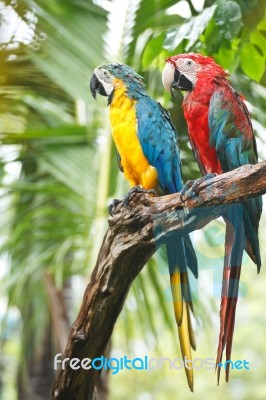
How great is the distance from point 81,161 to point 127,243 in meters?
0.63

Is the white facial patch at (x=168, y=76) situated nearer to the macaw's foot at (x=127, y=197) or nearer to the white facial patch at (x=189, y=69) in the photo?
the white facial patch at (x=189, y=69)

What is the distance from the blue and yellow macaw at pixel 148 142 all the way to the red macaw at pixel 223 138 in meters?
0.05

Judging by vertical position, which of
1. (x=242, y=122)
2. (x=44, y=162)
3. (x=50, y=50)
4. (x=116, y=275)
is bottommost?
(x=44, y=162)

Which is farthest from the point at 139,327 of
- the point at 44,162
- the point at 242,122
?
the point at 242,122

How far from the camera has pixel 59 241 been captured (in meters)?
1.55

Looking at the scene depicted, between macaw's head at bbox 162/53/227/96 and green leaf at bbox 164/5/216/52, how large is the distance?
0.21 ft

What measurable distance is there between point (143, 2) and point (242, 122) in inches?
17.9

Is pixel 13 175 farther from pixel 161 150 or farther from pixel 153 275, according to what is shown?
pixel 161 150

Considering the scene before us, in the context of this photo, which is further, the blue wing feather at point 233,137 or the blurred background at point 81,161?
the blurred background at point 81,161

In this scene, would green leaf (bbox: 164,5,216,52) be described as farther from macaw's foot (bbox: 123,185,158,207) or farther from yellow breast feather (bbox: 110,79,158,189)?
macaw's foot (bbox: 123,185,158,207)

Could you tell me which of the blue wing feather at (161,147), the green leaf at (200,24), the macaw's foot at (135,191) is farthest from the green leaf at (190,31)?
the macaw's foot at (135,191)

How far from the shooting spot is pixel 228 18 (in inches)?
38.5

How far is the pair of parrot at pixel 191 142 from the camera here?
913mm

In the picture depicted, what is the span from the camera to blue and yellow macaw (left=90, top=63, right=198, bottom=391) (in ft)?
3.22
